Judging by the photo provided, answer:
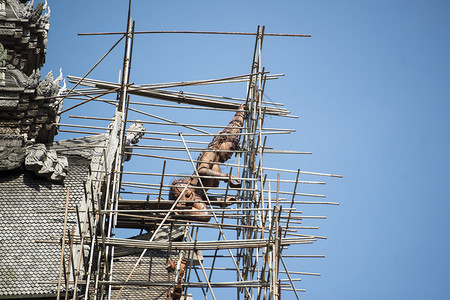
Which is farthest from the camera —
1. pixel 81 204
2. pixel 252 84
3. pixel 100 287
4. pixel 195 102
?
pixel 195 102

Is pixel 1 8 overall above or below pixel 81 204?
above

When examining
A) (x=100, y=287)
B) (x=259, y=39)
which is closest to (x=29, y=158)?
(x=100, y=287)

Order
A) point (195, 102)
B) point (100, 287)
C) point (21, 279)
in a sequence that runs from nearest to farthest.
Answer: point (100, 287) < point (21, 279) < point (195, 102)

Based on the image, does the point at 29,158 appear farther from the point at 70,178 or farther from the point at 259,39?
the point at 259,39

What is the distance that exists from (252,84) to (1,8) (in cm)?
814

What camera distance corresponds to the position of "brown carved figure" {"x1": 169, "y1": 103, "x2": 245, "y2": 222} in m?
25.4

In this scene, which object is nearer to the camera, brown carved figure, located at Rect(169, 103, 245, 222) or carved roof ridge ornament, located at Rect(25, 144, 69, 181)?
brown carved figure, located at Rect(169, 103, 245, 222)

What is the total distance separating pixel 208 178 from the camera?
2616 centimetres

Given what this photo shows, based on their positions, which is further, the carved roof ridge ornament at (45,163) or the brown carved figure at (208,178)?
the carved roof ridge ornament at (45,163)

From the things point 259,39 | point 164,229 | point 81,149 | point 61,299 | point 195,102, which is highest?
point 259,39

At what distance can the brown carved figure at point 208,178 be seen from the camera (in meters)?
25.4

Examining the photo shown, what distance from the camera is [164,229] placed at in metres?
26.6

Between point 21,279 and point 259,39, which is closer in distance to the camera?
point 21,279

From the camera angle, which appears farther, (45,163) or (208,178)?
(208,178)
